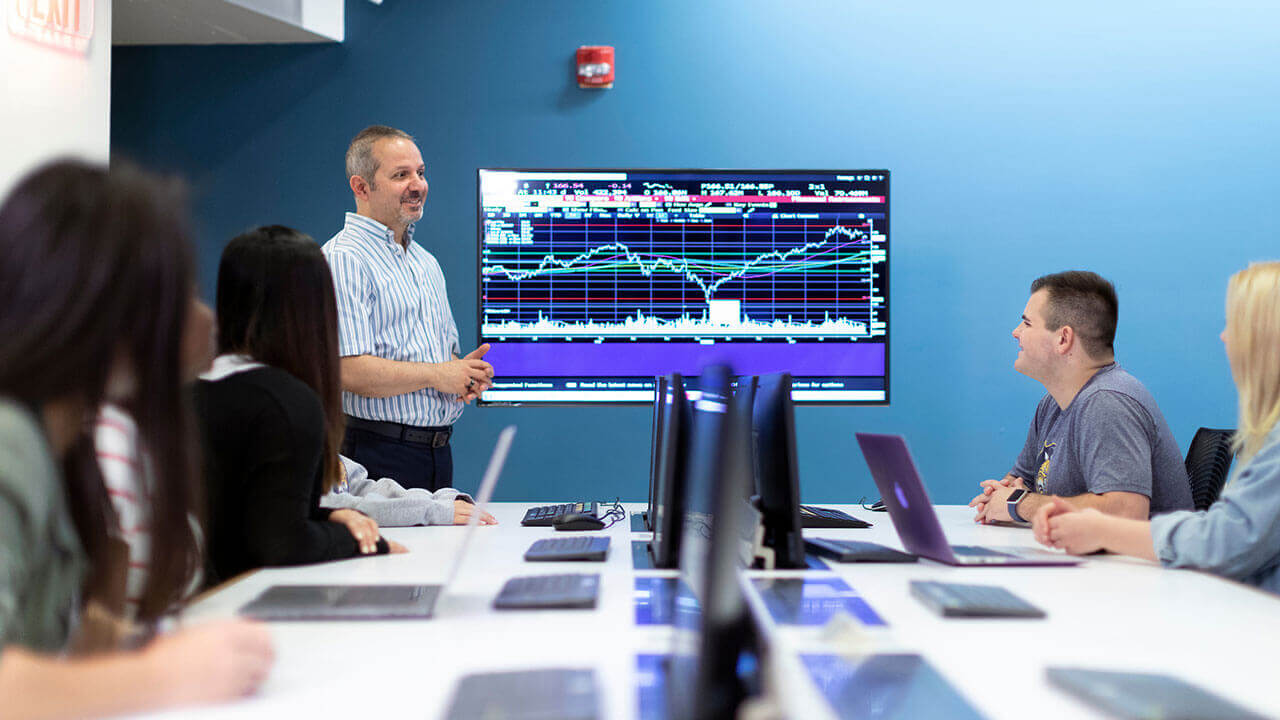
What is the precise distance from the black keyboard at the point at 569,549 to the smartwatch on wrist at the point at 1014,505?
109 cm

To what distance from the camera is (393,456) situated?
9.54 ft

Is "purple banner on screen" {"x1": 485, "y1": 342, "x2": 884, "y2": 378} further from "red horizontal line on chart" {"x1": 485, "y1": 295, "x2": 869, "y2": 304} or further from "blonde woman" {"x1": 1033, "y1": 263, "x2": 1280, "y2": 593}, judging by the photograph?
"blonde woman" {"x1": 1033, "y1": 263, "x2": 1280, "y2": 593}

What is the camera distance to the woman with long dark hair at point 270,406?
1592 millimetres

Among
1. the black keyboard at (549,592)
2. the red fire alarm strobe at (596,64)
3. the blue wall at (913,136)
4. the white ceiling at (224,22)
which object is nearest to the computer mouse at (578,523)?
the black keyboard at (549,592)

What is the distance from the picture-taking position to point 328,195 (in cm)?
391

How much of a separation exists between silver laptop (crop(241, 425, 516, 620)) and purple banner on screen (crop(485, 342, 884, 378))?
5.36 ft

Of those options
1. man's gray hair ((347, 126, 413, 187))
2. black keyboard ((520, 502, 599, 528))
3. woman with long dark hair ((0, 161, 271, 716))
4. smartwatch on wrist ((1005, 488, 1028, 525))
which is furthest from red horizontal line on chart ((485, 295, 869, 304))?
woman with long dark hair ((0, 161, 271, 716))

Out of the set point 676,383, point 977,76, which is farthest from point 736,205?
point 676,383

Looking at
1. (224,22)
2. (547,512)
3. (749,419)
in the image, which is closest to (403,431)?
(547,512)

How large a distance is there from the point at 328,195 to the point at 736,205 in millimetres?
1818

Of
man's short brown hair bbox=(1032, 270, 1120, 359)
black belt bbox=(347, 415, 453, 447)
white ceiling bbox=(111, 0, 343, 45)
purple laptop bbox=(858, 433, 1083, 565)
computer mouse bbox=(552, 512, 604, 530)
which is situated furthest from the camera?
white ceiling bbox=(111, 0, 343, 45)

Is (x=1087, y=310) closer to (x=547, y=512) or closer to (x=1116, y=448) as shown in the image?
(x=1116, y=448)

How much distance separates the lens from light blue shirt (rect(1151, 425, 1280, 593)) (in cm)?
161

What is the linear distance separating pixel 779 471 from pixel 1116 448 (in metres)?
1.08
